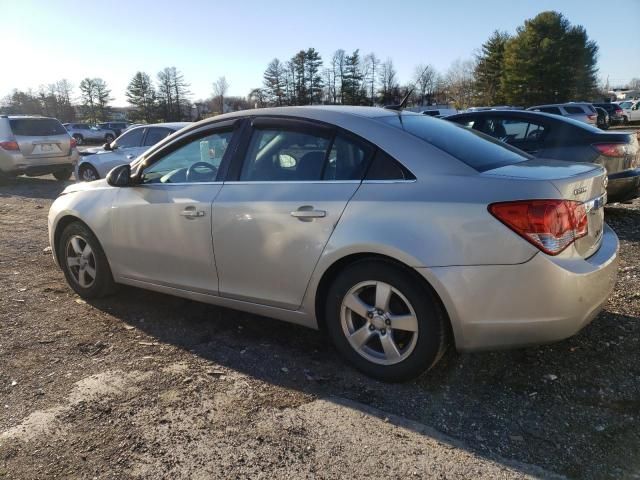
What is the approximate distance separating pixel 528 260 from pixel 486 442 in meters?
0.90

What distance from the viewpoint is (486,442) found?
2477 millimetres

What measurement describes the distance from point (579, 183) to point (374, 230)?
111 cm

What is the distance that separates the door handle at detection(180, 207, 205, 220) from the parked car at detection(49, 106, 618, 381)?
0.04ft

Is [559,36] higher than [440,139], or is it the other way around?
[559,36]

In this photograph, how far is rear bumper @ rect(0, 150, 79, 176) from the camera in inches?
493

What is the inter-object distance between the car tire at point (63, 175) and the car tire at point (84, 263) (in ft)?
34.6

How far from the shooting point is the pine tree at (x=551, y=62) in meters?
54.4

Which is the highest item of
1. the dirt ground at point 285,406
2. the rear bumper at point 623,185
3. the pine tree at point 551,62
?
the pine tree at point 551,62

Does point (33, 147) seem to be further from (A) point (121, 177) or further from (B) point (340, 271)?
(B) point (340, 271)

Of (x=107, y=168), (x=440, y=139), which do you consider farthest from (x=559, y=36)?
(x=440, y=139)

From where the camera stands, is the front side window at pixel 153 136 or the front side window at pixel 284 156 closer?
the front side window at pixel 284 156

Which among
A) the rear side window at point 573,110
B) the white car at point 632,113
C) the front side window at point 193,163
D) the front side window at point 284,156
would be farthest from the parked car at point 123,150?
the white car at point 632,113

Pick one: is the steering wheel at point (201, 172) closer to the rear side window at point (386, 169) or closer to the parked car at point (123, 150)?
the rear side window at point (386, 169)

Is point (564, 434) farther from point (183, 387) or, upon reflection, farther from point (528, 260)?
point (183, 387)
